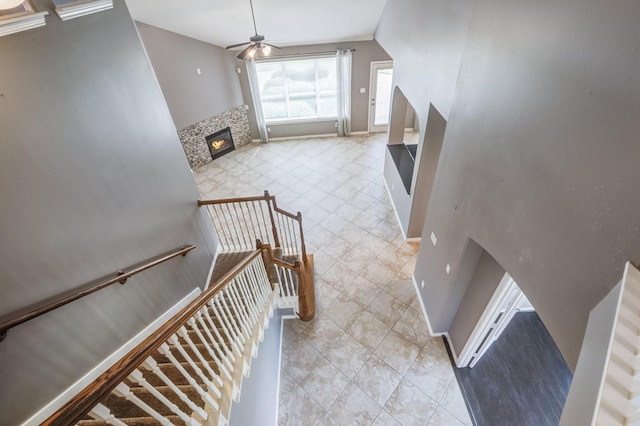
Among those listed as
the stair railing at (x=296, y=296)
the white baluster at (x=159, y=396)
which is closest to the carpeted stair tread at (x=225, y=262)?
the stair railing at (x=296, y=296)

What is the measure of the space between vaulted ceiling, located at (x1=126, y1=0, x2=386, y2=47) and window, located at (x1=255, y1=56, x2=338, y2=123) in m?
1.19

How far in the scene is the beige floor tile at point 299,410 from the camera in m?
3.12

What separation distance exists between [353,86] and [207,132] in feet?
13.3

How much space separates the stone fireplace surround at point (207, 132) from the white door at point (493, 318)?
267 inches

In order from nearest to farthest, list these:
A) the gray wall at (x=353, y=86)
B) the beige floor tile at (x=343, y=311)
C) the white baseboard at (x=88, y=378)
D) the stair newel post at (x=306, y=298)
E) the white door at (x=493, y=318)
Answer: the white baseboard at (x=88, y=378) → the white door at (x=493, y=318) → the stair newel post at (x=306, y=298) → the beige floor tile at (x=343, y=311) → the gray wall at (x=353, y=86)

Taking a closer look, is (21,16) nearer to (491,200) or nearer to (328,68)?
(491,200)

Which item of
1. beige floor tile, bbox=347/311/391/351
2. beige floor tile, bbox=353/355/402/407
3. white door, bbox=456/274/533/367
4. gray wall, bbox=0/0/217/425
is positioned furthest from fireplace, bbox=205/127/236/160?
white door, bbox=456/274/533/367

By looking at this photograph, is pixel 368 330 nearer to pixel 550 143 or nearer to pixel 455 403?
pixel 455 403

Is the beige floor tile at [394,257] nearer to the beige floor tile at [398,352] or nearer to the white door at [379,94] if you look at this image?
the beige floor tile at [398,352]

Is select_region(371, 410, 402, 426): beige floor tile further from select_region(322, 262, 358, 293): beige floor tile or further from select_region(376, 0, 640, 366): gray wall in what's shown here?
select_region(376, 0, 640, 366): gray wall

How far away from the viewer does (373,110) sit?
834 centimetres

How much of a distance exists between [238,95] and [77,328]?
23.0 ft

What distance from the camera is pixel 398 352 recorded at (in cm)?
364

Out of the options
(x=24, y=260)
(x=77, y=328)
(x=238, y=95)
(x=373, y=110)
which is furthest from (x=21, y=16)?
(x=373, y=110)
